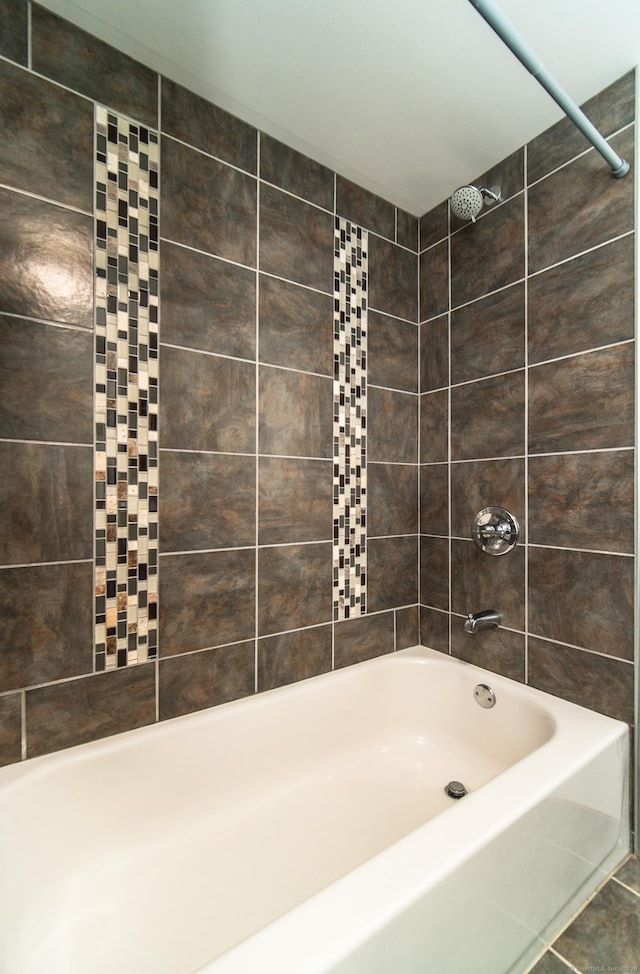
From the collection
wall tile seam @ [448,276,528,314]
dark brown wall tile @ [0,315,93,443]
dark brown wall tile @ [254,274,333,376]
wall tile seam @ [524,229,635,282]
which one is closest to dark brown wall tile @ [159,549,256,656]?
dark brown wall tile @ [0,315,93,443]

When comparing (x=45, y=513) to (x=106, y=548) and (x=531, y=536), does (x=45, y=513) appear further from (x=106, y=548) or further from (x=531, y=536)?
(x=531, y=536)

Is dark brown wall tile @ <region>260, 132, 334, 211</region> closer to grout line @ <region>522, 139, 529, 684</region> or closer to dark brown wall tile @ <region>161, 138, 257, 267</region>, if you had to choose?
dark brown wall tile @ <region>161, 138, 257, 267</region>

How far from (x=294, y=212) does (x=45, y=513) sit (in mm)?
1361

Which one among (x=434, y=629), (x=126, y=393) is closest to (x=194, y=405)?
(x=126, y=393)

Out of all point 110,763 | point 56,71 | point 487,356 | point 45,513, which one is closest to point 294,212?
point 56,71

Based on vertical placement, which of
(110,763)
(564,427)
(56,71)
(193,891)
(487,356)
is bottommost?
(193,891)

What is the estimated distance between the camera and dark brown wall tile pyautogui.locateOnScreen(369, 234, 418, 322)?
1.95 meters

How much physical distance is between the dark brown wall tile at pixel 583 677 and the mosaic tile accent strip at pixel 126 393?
133 centimetres

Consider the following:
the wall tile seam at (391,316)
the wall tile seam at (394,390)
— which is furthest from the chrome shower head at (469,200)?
the wall tile seam at (394,390)

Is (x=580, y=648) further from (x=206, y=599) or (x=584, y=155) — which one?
(x=584, y=155)

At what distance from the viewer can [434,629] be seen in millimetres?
2045

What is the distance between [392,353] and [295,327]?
53cm

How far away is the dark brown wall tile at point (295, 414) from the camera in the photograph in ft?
5.33

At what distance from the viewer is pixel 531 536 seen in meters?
1.65
